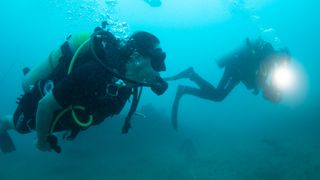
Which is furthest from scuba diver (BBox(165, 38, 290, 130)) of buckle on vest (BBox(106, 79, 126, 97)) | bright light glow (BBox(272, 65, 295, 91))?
buckle on vest (BBox(106, 79, 126, 97))

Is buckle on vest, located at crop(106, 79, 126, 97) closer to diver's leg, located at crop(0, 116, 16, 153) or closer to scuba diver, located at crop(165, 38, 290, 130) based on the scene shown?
diver's leg, located at crop(0, 116, 16, 153)

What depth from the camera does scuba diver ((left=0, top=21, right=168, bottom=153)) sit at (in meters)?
3.49

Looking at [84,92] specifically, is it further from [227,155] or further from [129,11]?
[129,11]

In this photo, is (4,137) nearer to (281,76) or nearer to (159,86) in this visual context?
(159,86)

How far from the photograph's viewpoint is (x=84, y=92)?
11.5ft

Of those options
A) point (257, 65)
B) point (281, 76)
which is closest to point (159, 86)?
point (257, 65)

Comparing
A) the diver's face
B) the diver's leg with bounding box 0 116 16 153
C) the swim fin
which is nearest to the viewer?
the diver's face

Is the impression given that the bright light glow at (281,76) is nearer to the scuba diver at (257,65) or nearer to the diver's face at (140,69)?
the scuba diver at (257,65)

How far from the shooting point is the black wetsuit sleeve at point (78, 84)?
3436 millimetres

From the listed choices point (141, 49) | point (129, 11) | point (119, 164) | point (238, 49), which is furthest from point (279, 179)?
point (129, 11)

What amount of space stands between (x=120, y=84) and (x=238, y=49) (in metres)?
6.67

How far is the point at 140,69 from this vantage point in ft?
12.7

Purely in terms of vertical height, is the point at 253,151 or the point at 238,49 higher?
the point at 238,49

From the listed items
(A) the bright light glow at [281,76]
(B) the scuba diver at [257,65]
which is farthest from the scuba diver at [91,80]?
(A) the bright light glow at [281,76]
